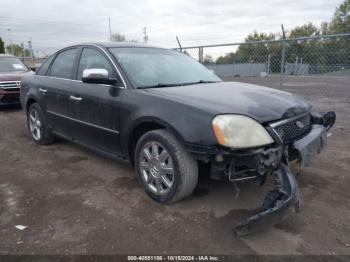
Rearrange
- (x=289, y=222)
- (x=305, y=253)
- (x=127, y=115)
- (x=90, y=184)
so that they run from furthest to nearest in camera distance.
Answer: (x=90, y=184) < (x=127, y=115) < (x=289, y=222) < (x=305, y=253)

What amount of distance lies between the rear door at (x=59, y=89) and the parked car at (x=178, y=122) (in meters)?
0.02

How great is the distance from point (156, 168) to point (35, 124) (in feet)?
10.6

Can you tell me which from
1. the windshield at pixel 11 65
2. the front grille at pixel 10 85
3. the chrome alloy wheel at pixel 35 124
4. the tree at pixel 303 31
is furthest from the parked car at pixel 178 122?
the tree at pixel 303 31

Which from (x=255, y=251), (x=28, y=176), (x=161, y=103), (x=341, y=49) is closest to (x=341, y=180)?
(x=255, y=251)

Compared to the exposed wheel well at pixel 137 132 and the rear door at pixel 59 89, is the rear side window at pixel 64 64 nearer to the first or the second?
the rear door at pixel 59 89

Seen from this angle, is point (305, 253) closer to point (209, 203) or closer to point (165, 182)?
point (209, 203)

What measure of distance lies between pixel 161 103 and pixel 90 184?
4.79 ft

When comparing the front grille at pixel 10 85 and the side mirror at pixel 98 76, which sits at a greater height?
the side mirror at pixel 98 76

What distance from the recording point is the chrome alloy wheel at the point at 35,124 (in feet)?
16.7

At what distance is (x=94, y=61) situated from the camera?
375 centimetres

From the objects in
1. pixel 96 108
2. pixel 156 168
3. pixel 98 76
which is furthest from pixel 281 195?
pixel 96 108

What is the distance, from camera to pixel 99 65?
3.65 m

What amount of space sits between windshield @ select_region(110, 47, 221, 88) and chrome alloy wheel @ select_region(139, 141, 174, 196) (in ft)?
2.42

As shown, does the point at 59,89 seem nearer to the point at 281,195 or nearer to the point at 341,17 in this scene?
the point at 281,195
